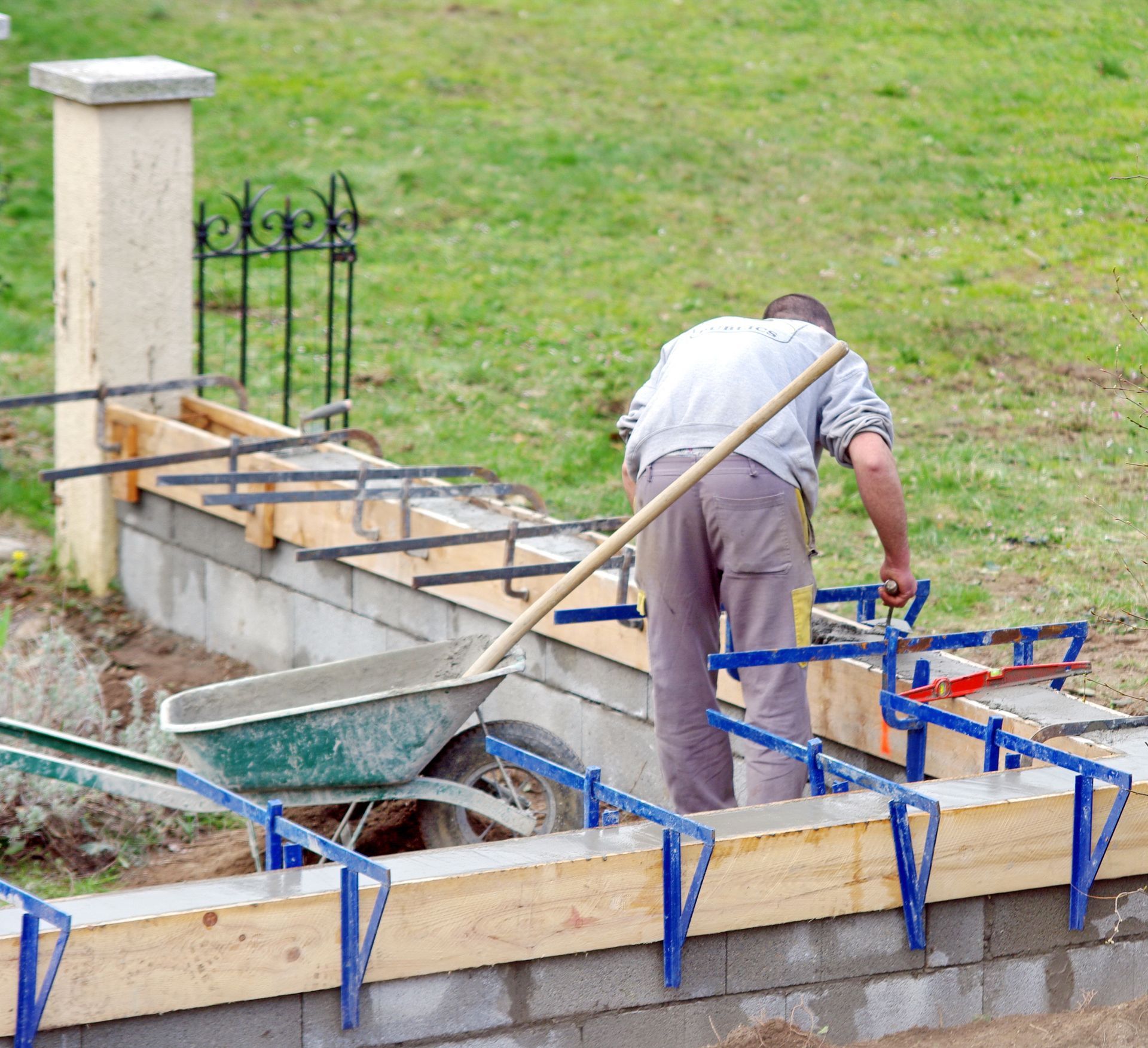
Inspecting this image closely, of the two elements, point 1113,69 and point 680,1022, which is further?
point 1113,69

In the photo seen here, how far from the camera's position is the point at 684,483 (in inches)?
152

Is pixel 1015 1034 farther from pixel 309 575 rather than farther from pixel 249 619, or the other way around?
pixel 249 619

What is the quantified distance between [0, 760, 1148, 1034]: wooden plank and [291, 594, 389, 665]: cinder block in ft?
9.07

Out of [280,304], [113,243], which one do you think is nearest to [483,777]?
[113,243]

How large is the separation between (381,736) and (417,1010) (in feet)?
3.50

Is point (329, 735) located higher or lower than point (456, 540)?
lower

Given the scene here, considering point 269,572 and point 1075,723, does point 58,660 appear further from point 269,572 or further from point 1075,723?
point 1075,723

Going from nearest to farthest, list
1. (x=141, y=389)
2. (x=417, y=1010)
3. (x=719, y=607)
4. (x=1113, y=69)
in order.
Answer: (x=417, y=1010) → (x=719, y=607) → (x=141, y=389) → (x=1113, y=69)

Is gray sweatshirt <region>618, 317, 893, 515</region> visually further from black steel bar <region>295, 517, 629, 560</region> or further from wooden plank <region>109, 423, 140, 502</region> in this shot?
wooden plank <region>109, 423, 140, 502</region>

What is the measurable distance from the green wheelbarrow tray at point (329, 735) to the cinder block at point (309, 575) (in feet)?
5.68

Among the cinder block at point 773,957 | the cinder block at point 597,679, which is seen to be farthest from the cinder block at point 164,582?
the cinder block at point 773,957

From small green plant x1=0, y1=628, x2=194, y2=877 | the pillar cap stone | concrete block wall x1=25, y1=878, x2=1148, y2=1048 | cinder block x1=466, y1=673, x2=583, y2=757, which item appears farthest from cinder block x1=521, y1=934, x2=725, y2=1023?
the pillar cap stone

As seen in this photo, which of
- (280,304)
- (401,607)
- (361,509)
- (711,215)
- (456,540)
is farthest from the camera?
(711,215)

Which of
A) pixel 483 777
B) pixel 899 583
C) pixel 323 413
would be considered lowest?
pixel 483 777
